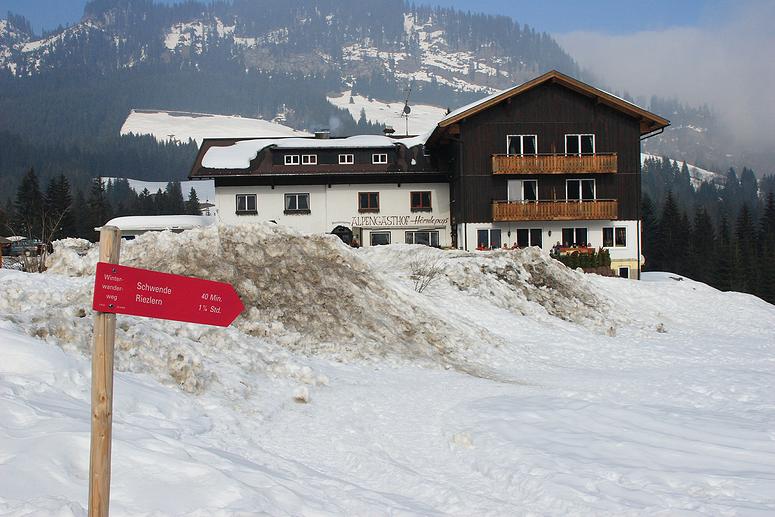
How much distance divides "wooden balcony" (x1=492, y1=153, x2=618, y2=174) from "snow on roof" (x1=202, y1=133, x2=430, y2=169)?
746 centimetres

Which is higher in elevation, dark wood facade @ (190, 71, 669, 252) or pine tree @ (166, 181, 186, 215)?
pine tree @ (166, 181, 186, 215)

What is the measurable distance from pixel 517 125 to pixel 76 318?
3589cm

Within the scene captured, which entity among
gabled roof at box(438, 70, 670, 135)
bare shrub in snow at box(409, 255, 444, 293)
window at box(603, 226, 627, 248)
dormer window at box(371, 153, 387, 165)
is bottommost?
bare shrub in snow at box(409, 255, 444, 293)

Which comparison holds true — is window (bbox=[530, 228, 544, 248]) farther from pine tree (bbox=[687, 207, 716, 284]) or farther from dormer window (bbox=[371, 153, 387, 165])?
pine tree (bbox=[687, 207, 716, 284])

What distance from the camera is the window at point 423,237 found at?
1852 inches

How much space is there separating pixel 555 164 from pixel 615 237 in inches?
253

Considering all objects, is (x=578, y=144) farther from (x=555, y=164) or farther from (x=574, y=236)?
(x=574, y=236)

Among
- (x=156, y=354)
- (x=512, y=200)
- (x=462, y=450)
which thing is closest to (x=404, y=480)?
(x=462, y=450)

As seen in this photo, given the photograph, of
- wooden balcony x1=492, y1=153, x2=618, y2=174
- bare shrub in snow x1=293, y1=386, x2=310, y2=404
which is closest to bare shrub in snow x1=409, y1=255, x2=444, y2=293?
bare shrub in snow x1=293, y1=386, x2=310, y2=404

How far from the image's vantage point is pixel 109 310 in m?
4.98

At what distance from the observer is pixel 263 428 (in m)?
10.4

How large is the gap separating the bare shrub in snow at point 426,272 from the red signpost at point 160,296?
19.4m

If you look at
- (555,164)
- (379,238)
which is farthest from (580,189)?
(379,238)

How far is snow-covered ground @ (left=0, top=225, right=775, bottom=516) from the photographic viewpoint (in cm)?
691
